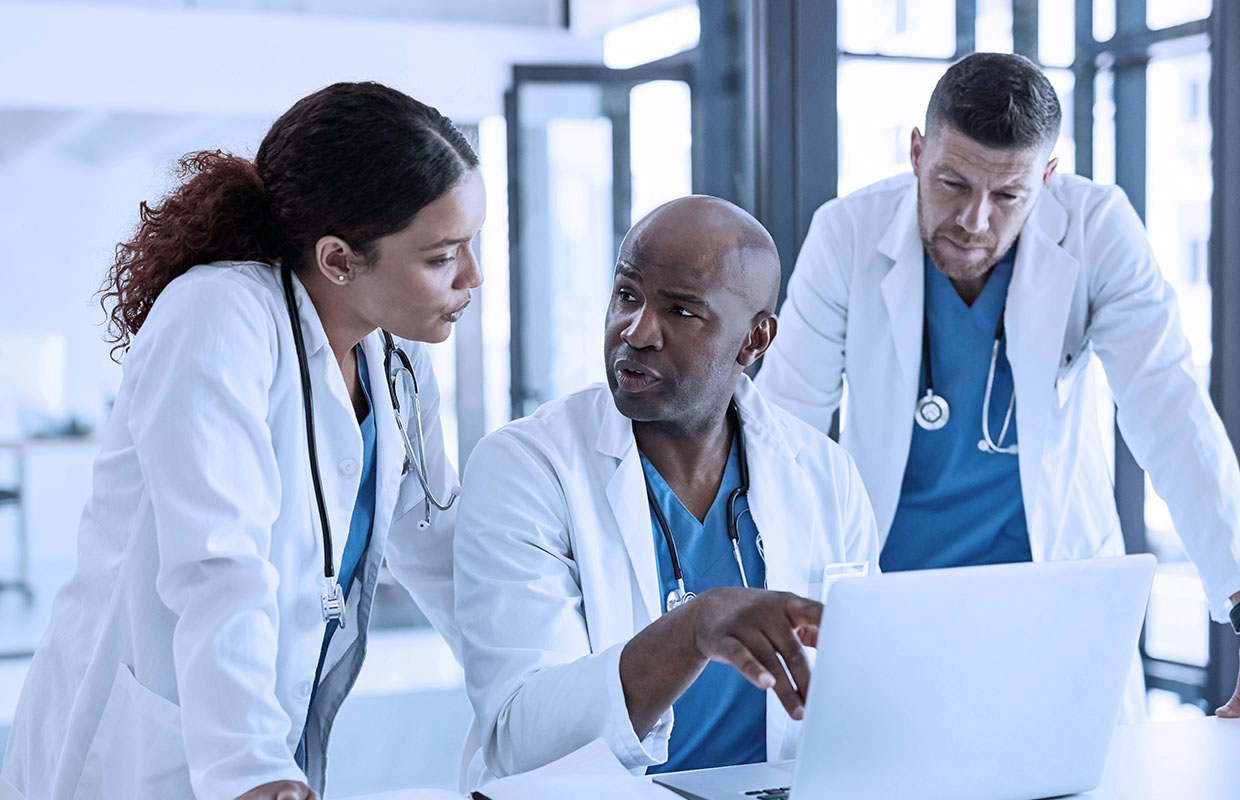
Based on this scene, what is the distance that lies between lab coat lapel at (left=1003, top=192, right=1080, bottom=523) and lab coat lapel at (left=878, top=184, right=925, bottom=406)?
14 centimetres

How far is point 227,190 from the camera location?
140cm

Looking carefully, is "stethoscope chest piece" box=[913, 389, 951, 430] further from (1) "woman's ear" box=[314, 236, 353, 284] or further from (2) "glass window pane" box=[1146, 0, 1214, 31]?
(2) "glass window pane" box=[1146, 0, 1214, 31]

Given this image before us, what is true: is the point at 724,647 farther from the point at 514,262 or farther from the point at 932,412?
the point at 514,262

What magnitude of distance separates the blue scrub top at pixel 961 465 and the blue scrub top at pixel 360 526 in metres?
0.94

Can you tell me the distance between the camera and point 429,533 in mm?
1606

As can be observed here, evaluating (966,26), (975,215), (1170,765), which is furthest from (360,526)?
(966,26)

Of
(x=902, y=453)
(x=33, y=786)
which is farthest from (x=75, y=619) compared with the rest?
(x=902, y=453)

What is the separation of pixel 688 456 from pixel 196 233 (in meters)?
0.65

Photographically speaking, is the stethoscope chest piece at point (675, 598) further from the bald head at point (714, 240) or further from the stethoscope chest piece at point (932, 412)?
the stethoscope chest piece at point (932, 412)

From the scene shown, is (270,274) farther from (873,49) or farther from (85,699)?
(873,49)

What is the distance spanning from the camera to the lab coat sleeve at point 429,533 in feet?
5.27

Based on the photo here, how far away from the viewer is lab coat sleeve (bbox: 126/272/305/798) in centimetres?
111

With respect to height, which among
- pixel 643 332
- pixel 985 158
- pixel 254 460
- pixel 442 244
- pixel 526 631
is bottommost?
pixel 526 631

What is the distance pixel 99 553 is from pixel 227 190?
1.35 ft
